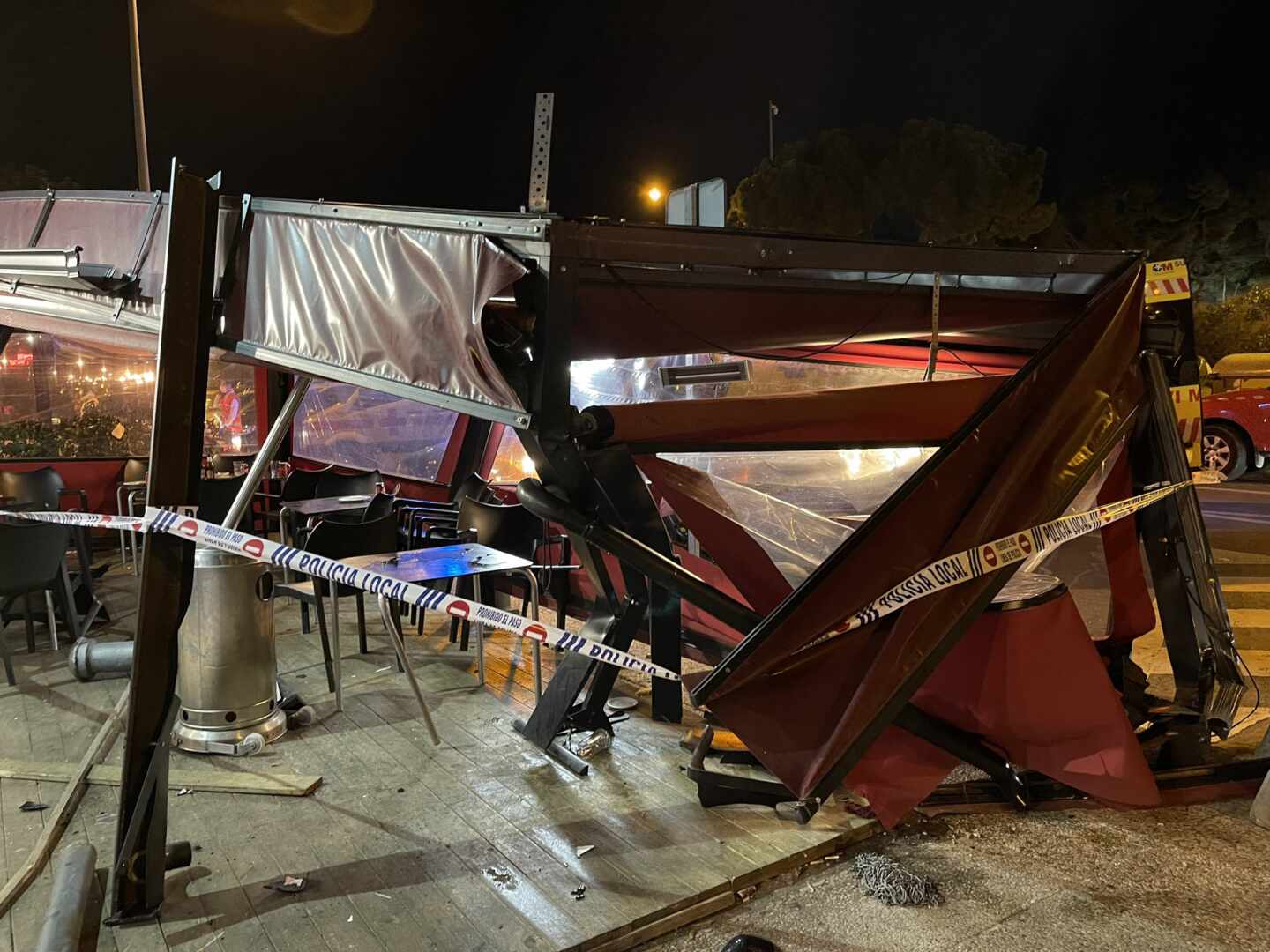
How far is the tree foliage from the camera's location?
2252 cm

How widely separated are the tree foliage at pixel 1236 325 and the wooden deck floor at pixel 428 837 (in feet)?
79.4

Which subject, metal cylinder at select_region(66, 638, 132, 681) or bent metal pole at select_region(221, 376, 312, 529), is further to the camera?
metal cylinder at select_region(66, 638, 132, 681)

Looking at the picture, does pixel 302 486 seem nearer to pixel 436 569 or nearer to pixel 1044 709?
pixel 436 569

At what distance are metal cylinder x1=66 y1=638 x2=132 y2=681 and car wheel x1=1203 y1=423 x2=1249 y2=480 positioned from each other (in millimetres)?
16177

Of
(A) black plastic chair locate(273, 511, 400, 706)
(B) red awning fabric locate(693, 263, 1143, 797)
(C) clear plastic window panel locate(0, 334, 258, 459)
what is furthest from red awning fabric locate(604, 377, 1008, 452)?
(C) clear plastic window panel locate(0, 334, 258, 459)

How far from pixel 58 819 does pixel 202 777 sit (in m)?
0.59

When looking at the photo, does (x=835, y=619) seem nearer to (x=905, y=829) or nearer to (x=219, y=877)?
(x=905, y=829)

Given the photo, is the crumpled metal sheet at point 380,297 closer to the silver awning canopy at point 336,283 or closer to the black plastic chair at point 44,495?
the silver awning canopy at point 336,283

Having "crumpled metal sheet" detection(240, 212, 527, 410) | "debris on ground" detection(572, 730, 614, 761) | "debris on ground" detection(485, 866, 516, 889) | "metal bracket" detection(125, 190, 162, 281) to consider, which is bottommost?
"debris on ground" detection(485, 866, 516, 889)

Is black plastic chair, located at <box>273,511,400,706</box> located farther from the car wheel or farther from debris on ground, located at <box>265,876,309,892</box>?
the car wheel

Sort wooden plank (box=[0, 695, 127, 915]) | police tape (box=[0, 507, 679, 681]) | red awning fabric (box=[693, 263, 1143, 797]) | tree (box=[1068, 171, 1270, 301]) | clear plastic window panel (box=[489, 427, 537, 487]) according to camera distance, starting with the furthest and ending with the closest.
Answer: tree (box=[1068, 171, 1270, 301]) → clear plastic window panel (box=[489, 427, 537, 487]) → red awning fabric (box=[693, 263, 1143, 797]) → wooden plank (box=[0, 695, 127, 915]) → police tape (box=[0, 507, 679, 681])

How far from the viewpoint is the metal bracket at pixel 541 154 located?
9.99ft

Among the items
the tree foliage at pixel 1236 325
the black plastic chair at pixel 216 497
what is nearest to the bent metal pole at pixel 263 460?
the black plastic chair at pixel 216 497

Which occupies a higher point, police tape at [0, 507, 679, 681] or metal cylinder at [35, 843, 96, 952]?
police tape at [0, 507, 679, 681]
